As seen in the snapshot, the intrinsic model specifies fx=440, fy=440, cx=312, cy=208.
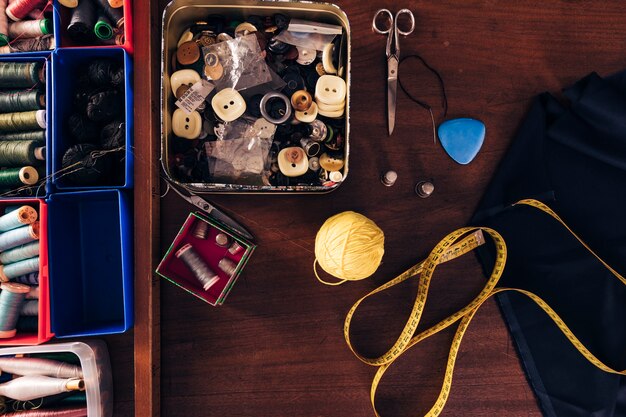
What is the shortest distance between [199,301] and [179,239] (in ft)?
→ 0.60

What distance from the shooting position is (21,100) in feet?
3.91

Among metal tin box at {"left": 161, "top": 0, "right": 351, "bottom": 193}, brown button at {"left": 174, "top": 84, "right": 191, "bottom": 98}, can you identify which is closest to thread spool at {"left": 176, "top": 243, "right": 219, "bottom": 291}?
metal tin box at {"left": 161, "top": 0, "right": 351, "bottom": 193}

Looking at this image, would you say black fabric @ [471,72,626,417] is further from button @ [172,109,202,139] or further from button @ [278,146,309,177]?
button @ [172,109,202,139]

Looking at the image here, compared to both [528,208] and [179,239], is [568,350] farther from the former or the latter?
[179,239]

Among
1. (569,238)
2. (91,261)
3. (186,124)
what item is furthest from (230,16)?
(569,238)

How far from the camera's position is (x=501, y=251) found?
4.05 feet

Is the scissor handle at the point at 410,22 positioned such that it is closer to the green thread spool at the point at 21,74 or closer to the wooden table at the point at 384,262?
the wooden table at the point at 384,262

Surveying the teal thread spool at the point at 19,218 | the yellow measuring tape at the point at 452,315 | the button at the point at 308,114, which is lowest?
the yellow measuring tape at the point at 452,315

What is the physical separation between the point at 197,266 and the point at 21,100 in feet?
2.16

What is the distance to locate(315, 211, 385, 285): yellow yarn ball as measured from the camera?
3.48ft

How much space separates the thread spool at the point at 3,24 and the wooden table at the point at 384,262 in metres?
0.45

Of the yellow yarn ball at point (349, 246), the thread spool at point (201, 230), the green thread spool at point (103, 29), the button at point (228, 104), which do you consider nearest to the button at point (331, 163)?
the yellow yarn ball at point (349, 246)

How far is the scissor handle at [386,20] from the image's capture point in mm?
1226

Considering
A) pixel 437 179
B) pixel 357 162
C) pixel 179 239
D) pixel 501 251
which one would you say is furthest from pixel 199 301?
pixel 501 251
